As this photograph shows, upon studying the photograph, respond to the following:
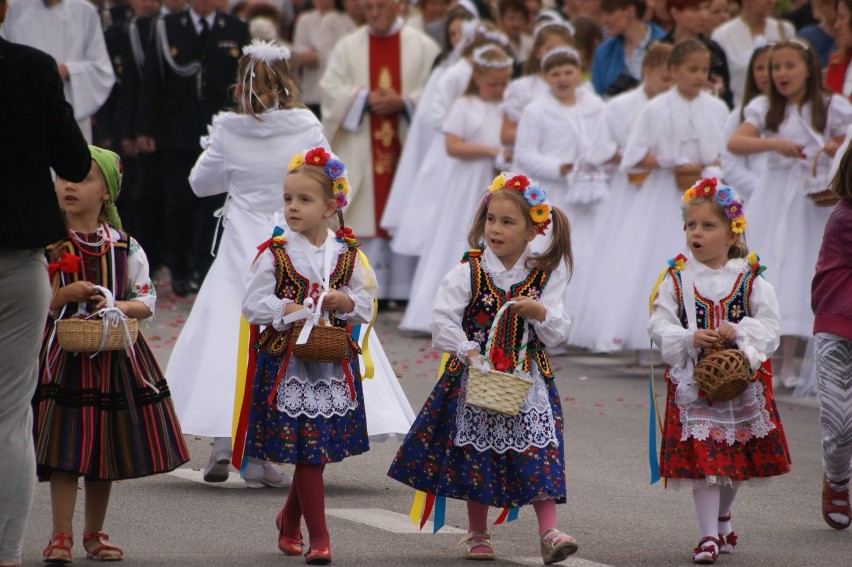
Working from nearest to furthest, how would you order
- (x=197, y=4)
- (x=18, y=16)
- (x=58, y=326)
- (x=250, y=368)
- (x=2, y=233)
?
(x=2, y=233), (x=58, y=326), (x=250, y=368), (x=18, y=16), (x=197, y=4)

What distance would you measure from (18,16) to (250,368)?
6743 mm

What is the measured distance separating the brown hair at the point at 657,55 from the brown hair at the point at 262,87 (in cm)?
435

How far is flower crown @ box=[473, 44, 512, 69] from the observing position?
486 inches

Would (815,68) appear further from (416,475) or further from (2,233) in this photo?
(2,233)

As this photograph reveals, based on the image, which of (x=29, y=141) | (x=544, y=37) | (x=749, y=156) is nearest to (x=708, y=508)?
(x=29, y=141)

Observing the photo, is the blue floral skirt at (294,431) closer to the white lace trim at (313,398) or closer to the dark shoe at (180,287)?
the white lace trim at (313,398)

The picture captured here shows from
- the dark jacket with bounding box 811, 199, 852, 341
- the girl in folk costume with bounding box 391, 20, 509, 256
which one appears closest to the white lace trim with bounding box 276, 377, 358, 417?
the dark jacket with bounding box 811, 199, 852, 341

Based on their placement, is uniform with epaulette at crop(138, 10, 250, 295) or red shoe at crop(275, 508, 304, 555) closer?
red shoe at crop(275, 508, 304, 555)

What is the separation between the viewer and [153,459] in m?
6.01

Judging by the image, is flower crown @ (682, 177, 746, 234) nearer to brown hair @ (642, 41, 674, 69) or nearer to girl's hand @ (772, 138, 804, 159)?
girl's hand @ (772, 138, 804, 159)

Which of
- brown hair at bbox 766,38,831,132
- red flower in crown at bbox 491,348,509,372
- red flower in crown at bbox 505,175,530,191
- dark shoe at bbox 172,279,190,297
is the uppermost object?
brown hair at bbox 766,38,831,132

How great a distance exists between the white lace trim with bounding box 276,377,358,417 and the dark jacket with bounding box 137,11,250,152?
25.4 feet

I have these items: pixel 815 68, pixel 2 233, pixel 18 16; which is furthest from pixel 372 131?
pixel 2 233

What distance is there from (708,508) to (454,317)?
1.21 m
